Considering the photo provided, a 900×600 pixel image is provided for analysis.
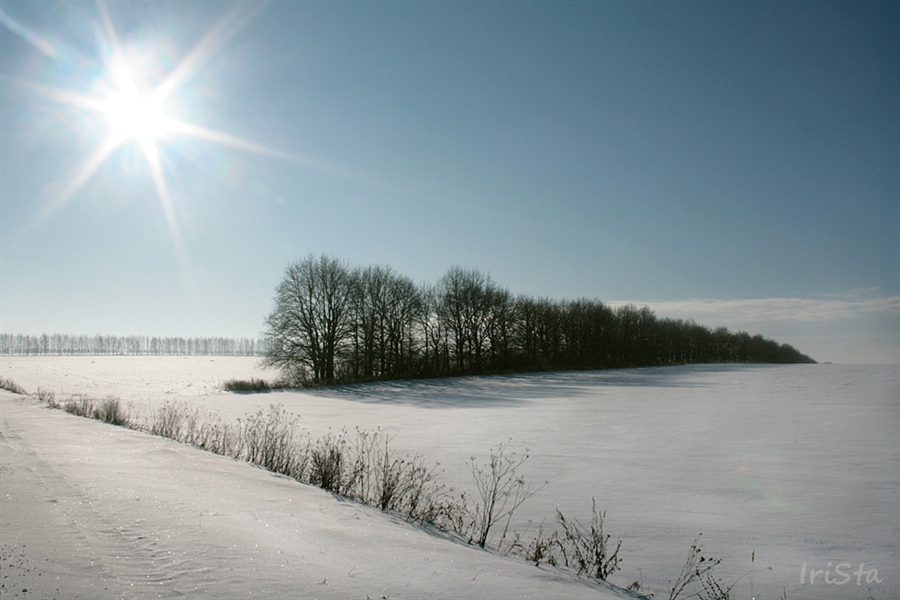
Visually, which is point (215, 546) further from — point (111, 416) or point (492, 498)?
point (111, 416)

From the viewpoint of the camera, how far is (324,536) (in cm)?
537

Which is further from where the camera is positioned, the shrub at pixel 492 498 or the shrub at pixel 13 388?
the shrub at pixel 13 388

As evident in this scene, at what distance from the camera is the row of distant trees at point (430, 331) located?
47.7 m

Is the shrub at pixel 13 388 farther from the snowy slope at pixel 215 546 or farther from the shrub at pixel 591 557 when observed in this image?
the shrub at pixel 591 557

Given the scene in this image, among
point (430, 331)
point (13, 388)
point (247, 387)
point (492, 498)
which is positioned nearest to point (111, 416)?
point (492, 498)

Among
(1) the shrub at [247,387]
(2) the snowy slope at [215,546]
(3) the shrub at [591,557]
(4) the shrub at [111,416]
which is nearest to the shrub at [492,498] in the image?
(3) the shrub at [591,557]

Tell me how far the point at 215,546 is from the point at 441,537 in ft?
8.78

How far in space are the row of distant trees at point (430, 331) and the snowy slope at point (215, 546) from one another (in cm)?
4010

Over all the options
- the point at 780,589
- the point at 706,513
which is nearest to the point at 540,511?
the point at 706,513

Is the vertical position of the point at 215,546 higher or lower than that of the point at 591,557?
higher

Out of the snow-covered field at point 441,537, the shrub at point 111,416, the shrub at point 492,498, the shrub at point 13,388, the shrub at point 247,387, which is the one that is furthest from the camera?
the shrub at point 247,387

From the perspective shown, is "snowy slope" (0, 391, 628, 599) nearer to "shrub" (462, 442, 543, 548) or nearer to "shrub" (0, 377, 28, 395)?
"shrub" (462, 442, 543, 548)

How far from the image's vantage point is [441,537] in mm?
6266

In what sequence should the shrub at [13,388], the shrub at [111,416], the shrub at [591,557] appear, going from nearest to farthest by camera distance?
the shrub at [591,557]
the shrub at [111,416]
the shrub at [13,388]
